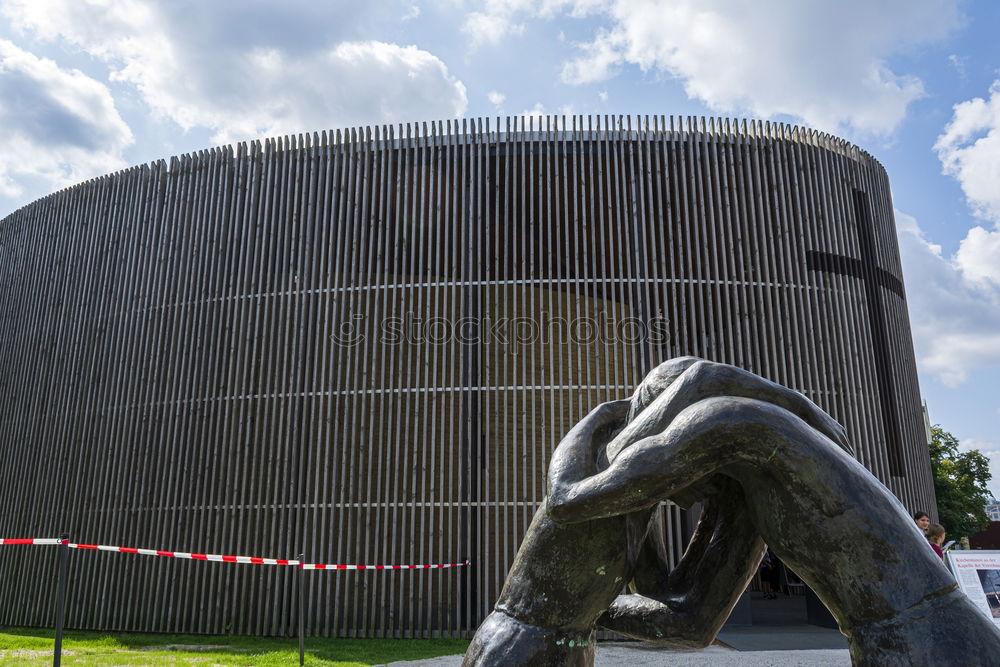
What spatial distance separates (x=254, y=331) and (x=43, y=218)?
22.9 ft

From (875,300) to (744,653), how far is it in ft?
23.4

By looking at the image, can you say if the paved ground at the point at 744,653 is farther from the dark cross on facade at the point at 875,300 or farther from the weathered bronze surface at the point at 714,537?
the weathered bronze surface at the point at 714,537

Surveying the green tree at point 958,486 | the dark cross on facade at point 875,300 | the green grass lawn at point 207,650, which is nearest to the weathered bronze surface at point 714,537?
the green grass lawn at point 207,650

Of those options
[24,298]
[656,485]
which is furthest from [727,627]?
[24,298]

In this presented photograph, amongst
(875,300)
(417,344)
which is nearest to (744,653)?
(417,344)

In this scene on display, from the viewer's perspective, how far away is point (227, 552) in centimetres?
1129

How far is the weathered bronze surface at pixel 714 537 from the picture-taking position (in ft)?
8.14

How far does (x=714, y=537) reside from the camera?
3244 mm

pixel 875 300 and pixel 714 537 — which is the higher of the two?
pixel 875 300

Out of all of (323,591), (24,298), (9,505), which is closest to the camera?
(323,591)

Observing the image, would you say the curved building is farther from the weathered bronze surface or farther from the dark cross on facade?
the weathered bronze surface

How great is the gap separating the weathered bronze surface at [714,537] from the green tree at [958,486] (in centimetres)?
2488

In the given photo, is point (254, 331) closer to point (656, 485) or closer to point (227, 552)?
point (227, 552)

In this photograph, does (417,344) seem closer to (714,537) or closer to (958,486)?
(714,537)
